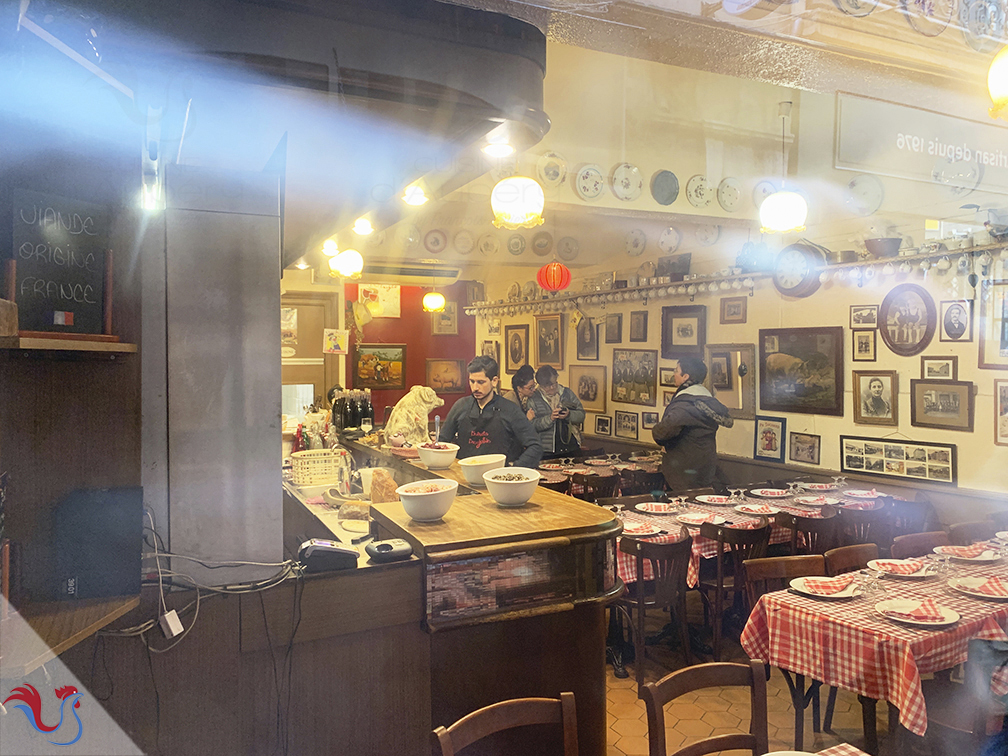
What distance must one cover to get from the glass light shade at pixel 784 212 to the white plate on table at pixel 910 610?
3052 mm

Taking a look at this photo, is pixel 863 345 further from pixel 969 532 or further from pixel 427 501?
pixel 427 501

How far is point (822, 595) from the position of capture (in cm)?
326

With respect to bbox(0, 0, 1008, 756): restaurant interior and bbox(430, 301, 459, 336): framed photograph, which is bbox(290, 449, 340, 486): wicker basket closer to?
bbox(0, 0, 1008, 756): restaurant interior

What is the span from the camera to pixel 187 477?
2.39 m

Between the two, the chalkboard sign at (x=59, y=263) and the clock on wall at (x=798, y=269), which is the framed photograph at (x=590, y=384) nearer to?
the clock on wall at (x=798, y=269)

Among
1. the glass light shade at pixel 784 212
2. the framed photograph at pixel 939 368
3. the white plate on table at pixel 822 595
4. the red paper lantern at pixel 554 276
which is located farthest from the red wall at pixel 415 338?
the white plate on table at pixel 822 595

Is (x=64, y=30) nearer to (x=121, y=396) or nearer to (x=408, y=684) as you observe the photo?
(x=121, y=396)

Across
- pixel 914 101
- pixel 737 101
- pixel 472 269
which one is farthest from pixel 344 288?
pixel 914 101

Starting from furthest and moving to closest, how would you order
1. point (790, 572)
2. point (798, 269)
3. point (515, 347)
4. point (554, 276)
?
1. point (515, 347)
2. point (554, 276)
3. point (798, 269)
4. point (790, 572)

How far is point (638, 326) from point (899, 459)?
345cm

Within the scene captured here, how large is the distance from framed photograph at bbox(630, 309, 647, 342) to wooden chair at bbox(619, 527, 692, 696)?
4427 mm

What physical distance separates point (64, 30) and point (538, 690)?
2.60m

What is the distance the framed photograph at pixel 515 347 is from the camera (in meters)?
10.9

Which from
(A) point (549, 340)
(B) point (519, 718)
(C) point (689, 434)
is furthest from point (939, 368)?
(A) point (549, 340)
